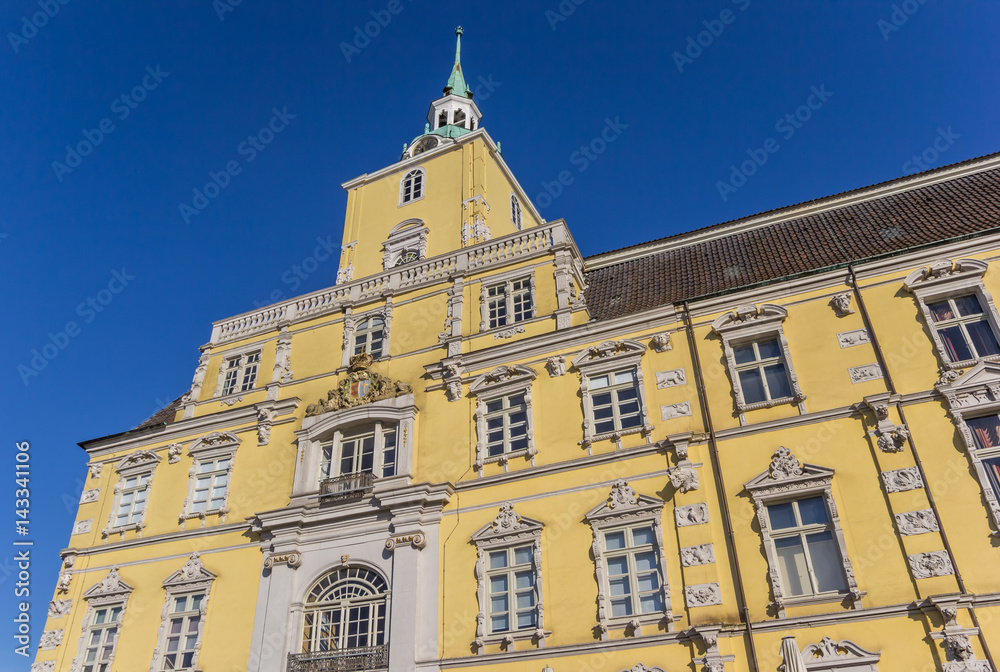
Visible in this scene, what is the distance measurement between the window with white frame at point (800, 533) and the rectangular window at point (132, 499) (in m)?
21.7

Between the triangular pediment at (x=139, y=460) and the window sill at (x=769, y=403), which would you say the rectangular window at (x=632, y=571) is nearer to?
the window sill at (x=769, y=403)

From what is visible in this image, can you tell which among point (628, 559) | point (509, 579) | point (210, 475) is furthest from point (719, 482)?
point (210, 475)

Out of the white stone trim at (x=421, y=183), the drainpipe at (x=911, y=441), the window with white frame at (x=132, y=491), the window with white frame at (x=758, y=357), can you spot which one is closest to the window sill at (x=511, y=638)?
the window with white frame at (x=758, y=357)

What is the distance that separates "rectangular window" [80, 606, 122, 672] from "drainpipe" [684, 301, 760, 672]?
20251mm

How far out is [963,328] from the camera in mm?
20594

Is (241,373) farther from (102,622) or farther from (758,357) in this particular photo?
(758,357)

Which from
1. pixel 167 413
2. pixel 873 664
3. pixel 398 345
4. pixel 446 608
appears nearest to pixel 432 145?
pixel 398 345

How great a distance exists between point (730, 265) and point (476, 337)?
9.00 m

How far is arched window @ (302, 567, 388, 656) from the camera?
73.7ft

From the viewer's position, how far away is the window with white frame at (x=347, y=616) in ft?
72.9

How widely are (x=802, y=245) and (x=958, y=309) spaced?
18.7 ft

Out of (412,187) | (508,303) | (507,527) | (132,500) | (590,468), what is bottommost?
(507,527)

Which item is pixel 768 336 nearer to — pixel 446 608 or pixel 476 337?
pixel 476 337

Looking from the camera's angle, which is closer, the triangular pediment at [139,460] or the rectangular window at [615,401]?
the rectangular window at [615,401]
